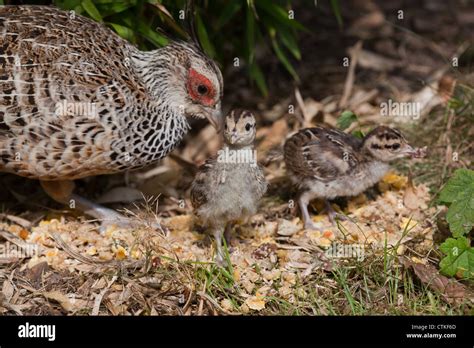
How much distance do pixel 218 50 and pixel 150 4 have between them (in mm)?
1094

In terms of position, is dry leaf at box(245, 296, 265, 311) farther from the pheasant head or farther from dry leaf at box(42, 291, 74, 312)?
the pheasant head

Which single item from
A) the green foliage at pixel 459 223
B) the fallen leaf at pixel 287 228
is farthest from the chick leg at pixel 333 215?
the green foliage at pixel 459 223

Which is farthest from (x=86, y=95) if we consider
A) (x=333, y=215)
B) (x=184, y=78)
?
(x=333, y=215)

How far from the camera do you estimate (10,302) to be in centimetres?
487

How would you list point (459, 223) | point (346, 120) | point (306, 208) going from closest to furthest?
point (459, 223) < point (306, 208) < point (346, 120)

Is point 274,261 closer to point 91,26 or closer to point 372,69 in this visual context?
point 91,26

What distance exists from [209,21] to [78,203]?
2.00 meters

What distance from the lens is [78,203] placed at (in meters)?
5.84

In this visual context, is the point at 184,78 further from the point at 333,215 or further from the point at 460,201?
the point at 460,201

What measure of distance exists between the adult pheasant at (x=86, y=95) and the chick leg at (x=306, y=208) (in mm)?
845

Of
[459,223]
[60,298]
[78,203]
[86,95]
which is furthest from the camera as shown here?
[78,203]

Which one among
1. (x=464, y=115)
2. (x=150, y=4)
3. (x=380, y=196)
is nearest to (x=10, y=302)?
(x=150, y=4)

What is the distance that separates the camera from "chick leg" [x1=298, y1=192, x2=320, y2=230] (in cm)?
562

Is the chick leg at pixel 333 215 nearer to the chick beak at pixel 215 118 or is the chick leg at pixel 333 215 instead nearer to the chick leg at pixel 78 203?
the chick beak at pixel 215 118
